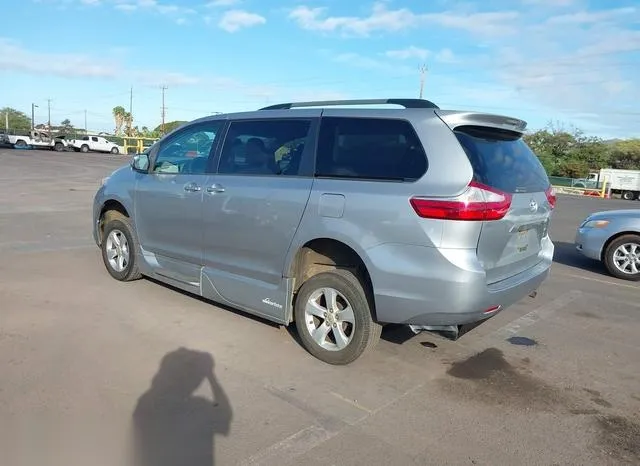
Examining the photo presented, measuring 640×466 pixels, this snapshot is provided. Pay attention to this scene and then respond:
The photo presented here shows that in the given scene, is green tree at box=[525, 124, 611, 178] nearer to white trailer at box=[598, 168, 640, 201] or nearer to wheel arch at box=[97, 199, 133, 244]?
white trailer at box=[598, 168, 640, 201]

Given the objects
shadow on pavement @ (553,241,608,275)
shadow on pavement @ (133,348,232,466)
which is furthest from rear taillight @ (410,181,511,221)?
shadow on pavement @ (553,241,608,275)

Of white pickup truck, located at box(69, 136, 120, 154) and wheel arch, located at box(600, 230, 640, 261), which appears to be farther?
white pickup truck, located at box(69, 136, 120, 154)

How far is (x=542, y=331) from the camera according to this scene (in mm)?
5344

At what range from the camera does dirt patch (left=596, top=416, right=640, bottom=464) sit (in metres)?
3.14

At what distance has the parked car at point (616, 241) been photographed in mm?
8000

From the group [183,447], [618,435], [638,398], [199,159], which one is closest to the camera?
[183,447]

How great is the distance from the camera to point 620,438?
3332mm

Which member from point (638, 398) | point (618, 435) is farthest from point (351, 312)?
point (638, 398)

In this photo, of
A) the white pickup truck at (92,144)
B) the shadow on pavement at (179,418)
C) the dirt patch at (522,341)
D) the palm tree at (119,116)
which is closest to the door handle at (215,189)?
the shadow on pavement at (179,418)

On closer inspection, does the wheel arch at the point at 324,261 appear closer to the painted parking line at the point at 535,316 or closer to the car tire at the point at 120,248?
the painted parking line at the point at 535,316

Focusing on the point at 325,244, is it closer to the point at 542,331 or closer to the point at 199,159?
the point at 199,159

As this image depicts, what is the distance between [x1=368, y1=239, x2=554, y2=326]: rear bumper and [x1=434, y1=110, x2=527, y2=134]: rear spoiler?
93 centimetres

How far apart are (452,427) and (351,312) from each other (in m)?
1.13

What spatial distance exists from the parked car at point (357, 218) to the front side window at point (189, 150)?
2cm
